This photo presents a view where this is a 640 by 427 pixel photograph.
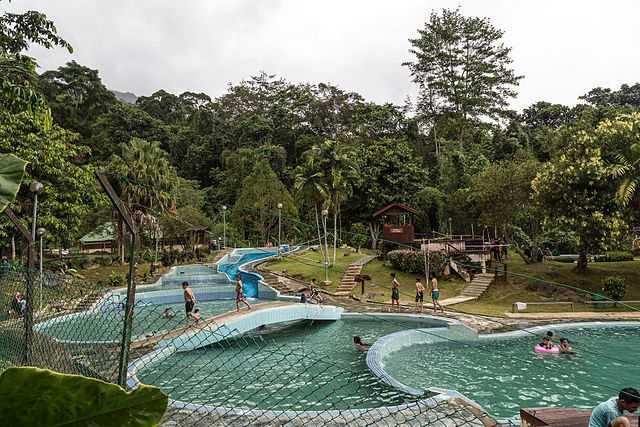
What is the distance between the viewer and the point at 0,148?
18.9 m

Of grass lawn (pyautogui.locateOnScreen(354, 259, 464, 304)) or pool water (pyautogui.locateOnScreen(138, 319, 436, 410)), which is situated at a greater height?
grass lawn (pyautogui.locateOnScreen(354, 259, 464, 304))

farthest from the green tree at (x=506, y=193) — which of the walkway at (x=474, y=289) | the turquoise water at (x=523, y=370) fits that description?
the turquoise water at (x=523, y=370)

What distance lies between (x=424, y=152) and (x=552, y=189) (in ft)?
74.3

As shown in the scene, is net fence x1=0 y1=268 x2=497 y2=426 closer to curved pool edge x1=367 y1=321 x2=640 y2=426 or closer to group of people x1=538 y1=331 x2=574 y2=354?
curved pool edge x1=367 y1=321 x2=640 y2=426

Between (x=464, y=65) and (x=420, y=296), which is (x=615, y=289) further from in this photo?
(x=464, y=65)

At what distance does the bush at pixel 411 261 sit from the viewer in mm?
23047

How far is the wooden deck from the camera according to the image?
6168 mm

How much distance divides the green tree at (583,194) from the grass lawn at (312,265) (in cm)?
1016

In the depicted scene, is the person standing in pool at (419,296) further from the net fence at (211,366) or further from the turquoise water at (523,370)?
the net fence at (211,366)

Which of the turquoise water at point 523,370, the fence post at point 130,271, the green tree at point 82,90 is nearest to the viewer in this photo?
the fence post at point 130,271

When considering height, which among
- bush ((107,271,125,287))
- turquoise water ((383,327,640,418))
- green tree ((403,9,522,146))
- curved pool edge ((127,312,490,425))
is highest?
green tree ((403,9,522,146))

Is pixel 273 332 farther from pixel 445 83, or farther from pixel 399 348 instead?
pixel 445 83

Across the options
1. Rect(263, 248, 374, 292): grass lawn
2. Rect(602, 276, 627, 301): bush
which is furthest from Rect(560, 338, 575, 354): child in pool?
Rect(263, 248, 374, 292): grass lawn

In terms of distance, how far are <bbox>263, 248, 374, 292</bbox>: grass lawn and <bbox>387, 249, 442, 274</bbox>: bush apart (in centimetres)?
272
